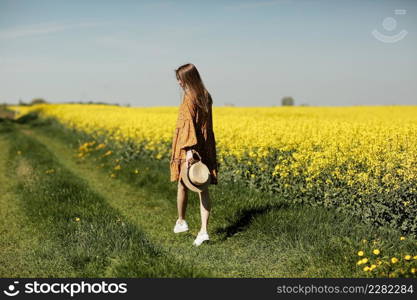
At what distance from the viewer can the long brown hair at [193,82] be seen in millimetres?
6039

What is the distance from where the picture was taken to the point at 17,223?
308 inches

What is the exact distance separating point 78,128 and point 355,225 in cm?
1622

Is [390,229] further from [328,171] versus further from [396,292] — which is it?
[396,292]

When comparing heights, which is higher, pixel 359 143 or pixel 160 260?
pixel 359 143

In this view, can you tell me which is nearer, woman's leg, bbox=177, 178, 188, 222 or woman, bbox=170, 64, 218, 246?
woman, bbox=170, 64, 218, 246

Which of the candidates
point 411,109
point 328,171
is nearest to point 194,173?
point 328,171

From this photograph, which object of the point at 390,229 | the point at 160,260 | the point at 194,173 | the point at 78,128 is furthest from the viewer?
the point at 78,128

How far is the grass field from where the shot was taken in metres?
5.37

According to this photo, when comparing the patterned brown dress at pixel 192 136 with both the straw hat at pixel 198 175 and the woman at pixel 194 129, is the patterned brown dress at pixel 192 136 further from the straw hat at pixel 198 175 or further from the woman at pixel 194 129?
the straw hat at pixel 198 175

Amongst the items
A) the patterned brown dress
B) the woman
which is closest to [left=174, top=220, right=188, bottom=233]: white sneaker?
the woman

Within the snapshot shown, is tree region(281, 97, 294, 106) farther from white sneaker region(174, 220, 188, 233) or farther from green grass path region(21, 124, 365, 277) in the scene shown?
white sneaker region(174, 220, 188, 233)

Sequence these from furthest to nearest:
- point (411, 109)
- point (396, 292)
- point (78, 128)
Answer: point (411, 109) < point (78, 128) < point (396, 292)

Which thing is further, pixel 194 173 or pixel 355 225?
pixel 355 225

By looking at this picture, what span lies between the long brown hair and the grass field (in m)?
1.71
